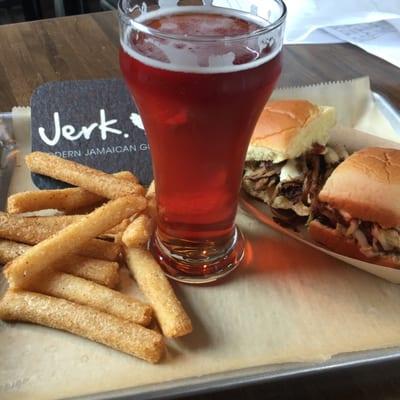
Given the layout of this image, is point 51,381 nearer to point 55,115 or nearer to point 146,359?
point 146,359

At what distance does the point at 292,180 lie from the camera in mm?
1041

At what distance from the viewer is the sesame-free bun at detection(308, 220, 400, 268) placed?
88 centimetres

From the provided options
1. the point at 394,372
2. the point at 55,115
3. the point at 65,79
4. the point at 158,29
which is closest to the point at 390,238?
the point at 394,372

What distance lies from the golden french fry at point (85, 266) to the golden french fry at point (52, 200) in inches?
2.8

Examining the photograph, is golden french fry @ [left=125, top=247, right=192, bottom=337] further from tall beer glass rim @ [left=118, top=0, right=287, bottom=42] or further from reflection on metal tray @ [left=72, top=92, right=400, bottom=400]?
tall beer glass rim @ [left=118, top=0, right=287, bottom=42]

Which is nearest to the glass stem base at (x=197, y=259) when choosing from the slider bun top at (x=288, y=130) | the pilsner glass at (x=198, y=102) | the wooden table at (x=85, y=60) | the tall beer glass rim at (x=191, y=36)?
the pilsner glass at (x=198, y=102)

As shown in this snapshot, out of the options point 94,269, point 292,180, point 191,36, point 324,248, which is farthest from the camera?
point 292,180

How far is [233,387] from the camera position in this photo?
69 cm

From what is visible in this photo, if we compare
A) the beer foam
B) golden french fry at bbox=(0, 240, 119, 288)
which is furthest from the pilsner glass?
golden french fry at bbox=(0, 240, 119, 288)

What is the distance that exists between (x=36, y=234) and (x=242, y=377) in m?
0.35

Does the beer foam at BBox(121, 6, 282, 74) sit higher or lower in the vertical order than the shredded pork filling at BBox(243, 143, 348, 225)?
higher

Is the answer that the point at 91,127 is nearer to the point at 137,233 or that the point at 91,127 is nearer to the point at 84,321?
the point at 137,233

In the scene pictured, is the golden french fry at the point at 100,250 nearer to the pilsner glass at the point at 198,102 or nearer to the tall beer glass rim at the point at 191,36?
the pilsner glass at the point at 198,102

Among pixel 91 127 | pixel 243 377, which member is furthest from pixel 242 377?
pixel 91 127
